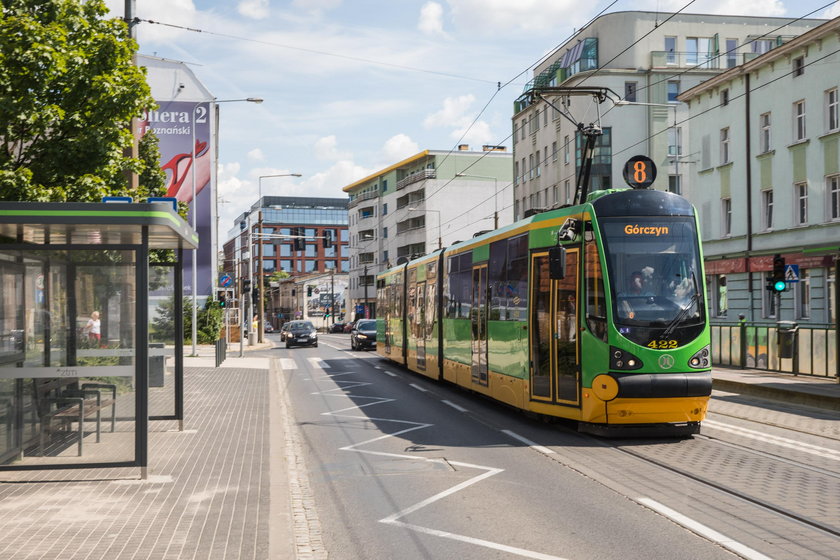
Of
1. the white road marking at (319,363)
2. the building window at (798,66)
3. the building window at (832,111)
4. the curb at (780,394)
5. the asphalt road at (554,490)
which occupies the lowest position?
the white road marking at (319,363)

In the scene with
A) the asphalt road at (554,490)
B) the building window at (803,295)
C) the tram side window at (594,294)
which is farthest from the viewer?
the building window at (803,295)

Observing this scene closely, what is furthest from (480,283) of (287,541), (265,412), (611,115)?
(611,115)

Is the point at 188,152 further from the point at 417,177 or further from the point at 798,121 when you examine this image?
the point at 417,177

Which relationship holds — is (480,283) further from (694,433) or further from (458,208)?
(458,208)

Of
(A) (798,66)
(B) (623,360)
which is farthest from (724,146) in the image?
(B) (623,360)

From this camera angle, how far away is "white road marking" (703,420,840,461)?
38.0 feet

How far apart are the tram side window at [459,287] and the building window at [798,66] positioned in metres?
20.9

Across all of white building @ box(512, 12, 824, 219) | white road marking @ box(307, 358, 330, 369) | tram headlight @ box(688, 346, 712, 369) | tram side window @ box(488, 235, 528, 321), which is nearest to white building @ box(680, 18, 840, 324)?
white building @ box(512, 12, 824, 219)

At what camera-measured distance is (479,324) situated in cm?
1717

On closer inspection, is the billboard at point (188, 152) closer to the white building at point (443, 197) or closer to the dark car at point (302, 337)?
the dark car at point (302, 337)

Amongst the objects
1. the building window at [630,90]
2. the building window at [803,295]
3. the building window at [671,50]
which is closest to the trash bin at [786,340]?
the building window at [803,295]

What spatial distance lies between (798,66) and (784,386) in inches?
751

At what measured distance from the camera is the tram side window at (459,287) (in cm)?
1842

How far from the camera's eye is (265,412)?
643 inches
